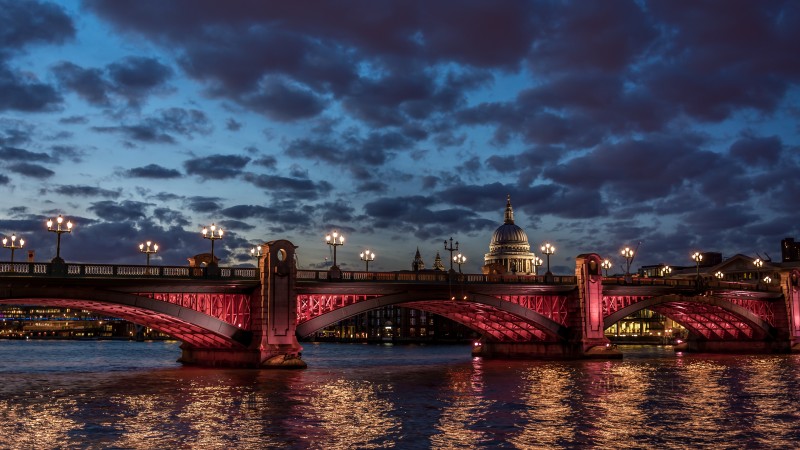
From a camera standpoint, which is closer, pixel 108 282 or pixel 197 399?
pixel 197 399

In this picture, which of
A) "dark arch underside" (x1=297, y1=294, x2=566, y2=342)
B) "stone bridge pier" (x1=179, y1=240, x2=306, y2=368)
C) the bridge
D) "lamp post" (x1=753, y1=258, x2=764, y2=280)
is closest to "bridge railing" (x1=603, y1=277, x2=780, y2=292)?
the bridge

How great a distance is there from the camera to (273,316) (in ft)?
239

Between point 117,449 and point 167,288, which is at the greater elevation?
point 167,288

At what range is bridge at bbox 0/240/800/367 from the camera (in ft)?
223

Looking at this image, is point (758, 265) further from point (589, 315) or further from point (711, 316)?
point (589, 315)

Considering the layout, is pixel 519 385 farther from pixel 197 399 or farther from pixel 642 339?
pixel 642 339

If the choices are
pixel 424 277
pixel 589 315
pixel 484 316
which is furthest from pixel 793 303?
pixel 424 277

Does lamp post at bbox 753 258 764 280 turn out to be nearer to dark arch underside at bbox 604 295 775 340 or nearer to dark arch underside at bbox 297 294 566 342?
dark arch underside at bbox 604 295 775 340

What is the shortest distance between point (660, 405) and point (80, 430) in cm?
3025

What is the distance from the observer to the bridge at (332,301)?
6788 cm

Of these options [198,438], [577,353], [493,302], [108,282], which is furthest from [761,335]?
[198,438]

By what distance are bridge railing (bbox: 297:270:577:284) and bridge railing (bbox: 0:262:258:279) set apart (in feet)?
20.9

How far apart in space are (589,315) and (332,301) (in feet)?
103

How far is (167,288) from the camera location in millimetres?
70062
